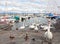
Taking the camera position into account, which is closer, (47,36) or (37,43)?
(37,43)

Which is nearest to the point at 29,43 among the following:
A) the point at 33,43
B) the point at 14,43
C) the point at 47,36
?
the point at 33,43

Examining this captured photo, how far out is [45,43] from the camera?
16312mm

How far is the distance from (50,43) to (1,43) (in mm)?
5060

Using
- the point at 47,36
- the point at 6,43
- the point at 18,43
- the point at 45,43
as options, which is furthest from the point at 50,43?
the point at 6,43

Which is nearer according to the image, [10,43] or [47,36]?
[10,43]

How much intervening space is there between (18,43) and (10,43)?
2.85ft

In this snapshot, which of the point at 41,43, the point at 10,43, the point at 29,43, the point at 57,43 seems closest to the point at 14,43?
the point at 10,43

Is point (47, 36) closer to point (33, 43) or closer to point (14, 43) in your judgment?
point (33, 43)

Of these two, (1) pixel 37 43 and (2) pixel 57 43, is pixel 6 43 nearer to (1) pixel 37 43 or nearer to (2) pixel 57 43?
(1) pixel 37 43

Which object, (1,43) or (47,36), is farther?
(47,36)

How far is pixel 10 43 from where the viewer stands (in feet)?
54.8

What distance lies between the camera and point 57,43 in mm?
16547

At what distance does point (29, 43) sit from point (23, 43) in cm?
61

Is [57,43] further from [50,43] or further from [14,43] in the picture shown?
[14,43]
